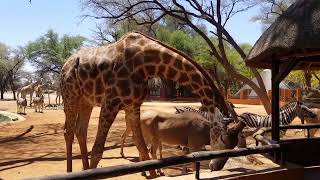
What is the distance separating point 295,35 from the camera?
574cm

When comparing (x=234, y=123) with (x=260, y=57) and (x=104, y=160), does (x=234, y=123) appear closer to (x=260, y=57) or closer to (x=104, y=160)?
(x=260, y=57)

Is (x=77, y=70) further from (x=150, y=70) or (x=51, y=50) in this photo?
(x=51, y=50)

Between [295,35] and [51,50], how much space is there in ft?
161

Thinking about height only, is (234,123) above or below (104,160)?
above

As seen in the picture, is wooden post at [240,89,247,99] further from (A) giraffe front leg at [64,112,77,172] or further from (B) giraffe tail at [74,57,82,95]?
(B) giraffe tail at [74,57,82,95]

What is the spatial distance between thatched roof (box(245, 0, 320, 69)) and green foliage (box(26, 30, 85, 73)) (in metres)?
46.4

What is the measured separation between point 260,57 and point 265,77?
38086 millimetres

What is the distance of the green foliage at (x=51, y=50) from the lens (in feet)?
169

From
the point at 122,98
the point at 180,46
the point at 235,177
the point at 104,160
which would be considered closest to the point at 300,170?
the point at 235,177

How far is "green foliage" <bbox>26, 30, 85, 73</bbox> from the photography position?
5159cm

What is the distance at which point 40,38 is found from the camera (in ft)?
177

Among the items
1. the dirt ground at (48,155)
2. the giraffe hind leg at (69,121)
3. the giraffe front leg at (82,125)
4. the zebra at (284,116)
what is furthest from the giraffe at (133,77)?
the zebra at (284,116)

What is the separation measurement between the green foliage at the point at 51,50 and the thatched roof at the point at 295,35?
46352mm

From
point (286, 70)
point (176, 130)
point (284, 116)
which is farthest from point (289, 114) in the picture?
point (286, 70)
